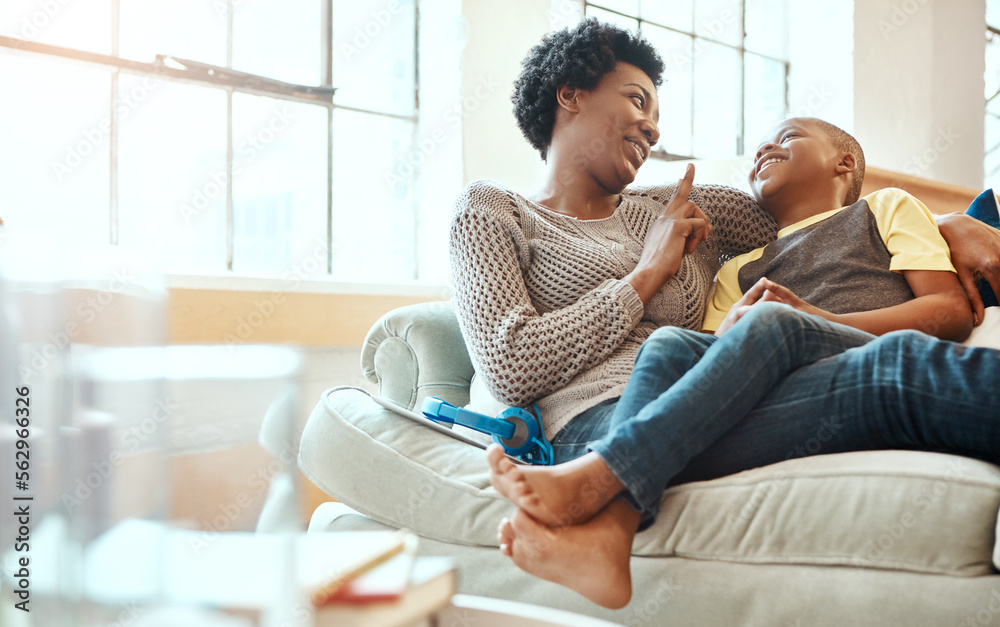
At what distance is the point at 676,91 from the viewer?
3.73 metres

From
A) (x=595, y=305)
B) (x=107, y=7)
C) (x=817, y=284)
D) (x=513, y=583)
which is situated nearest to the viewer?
(x=513, y=583)

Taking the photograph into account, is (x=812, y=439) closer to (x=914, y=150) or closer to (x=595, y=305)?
(x=595, y=305)

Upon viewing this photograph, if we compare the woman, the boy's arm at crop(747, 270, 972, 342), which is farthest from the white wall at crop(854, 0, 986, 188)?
the boy's arm at crop(747, 270, 972, 342)

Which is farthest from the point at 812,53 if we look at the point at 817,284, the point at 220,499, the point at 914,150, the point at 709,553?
the point at 220,499

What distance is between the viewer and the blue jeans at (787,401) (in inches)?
34.7

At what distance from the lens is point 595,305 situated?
124 centimetres

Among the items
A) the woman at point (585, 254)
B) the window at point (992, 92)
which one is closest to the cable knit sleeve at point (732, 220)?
the woman at point (585, 254)

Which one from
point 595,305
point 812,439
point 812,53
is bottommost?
point 812,439

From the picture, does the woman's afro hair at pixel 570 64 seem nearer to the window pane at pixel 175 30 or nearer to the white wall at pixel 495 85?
the white wall at pixel 495 85

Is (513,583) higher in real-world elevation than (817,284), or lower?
lower

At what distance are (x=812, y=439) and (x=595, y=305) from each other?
16.0 inches

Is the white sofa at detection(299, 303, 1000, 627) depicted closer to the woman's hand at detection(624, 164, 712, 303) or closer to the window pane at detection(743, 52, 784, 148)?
the woman's hand at detection(624, 164, 712, 303)

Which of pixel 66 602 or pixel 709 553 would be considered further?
pixel 709 553

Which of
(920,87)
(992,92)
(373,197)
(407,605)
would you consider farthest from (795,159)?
(992,92)
